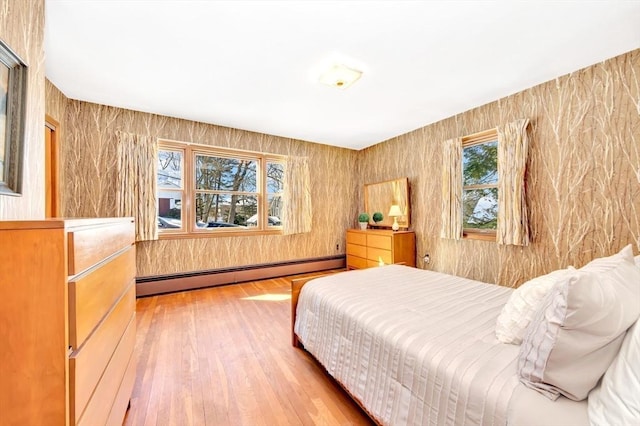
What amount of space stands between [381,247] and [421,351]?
2.98 metres

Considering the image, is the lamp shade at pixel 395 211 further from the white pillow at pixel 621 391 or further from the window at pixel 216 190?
the white pillow at pixel 621 391

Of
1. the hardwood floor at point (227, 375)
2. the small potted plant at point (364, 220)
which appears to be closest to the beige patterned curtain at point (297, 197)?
the small potted plant at point (364, 220)

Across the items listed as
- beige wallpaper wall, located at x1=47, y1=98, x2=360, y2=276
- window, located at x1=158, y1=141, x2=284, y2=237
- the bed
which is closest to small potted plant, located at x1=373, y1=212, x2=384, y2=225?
beige wallpaper wall, located at x1=47, y1=98, x2=360, y2=276

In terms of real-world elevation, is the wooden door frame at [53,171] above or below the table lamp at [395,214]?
above

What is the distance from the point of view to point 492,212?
3.21 metres

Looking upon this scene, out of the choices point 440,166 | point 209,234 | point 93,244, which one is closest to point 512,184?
point 440,166

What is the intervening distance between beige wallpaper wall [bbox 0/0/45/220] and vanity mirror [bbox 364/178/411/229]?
13.3ft

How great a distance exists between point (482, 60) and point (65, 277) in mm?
3103

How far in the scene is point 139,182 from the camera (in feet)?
10.9

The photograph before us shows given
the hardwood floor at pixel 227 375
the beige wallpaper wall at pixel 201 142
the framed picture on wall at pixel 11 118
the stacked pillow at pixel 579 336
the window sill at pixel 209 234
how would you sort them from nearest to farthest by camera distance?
the stacked pillow at pixel 579 336 < the framed picture on wall at pixel 11 118 < the hardwood floor at pixel 227 375 < the beige wallpaper wall at pixel 201 142 < the window sill at pixel 209 234

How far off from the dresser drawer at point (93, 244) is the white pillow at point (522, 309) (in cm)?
176

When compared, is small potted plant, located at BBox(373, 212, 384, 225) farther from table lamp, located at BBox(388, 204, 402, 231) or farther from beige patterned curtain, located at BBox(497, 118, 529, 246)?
beige patterned curtain, located at BBox(497, 118, 529, 246)

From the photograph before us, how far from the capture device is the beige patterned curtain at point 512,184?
2738mm

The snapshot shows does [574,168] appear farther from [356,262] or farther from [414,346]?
[356,262]
